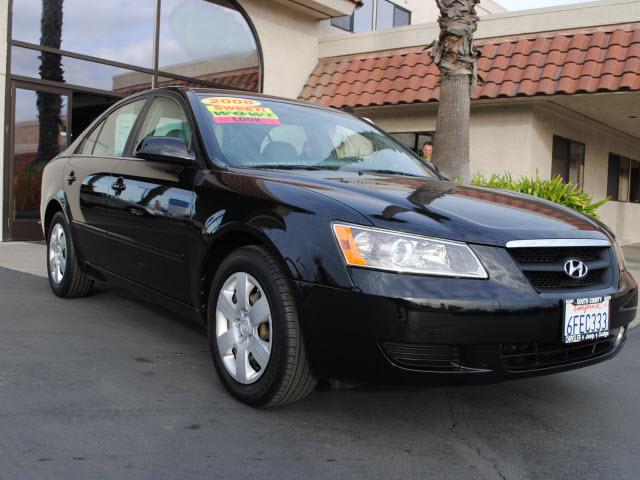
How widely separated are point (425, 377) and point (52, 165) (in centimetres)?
418

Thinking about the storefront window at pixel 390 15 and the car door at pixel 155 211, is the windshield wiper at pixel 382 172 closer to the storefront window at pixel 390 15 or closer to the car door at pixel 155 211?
the car door at pixel 155 211

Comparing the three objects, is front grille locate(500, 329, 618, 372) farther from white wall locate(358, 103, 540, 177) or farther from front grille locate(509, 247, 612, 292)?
white wall locate(358, 103, 540, 177)

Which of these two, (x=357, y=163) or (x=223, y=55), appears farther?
(x=223, y=55)

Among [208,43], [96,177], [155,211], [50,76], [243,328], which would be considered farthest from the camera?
[208,43]

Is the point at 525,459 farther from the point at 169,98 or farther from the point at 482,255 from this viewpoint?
the point at 169,98

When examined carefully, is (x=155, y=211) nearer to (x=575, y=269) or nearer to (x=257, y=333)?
A: (x=257, y=333)

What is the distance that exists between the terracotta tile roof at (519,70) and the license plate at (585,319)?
7771 mm

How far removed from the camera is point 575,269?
288cm

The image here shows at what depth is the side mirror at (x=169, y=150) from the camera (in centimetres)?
357

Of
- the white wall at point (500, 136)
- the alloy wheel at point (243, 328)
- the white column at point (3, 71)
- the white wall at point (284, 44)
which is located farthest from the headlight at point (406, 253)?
the white wall at point (284, 44)

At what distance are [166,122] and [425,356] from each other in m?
2.38

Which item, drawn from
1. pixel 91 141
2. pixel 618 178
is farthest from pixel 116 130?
pixel 618 178

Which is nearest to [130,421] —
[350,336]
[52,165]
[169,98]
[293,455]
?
[293,455]

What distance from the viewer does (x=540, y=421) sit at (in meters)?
3.19
